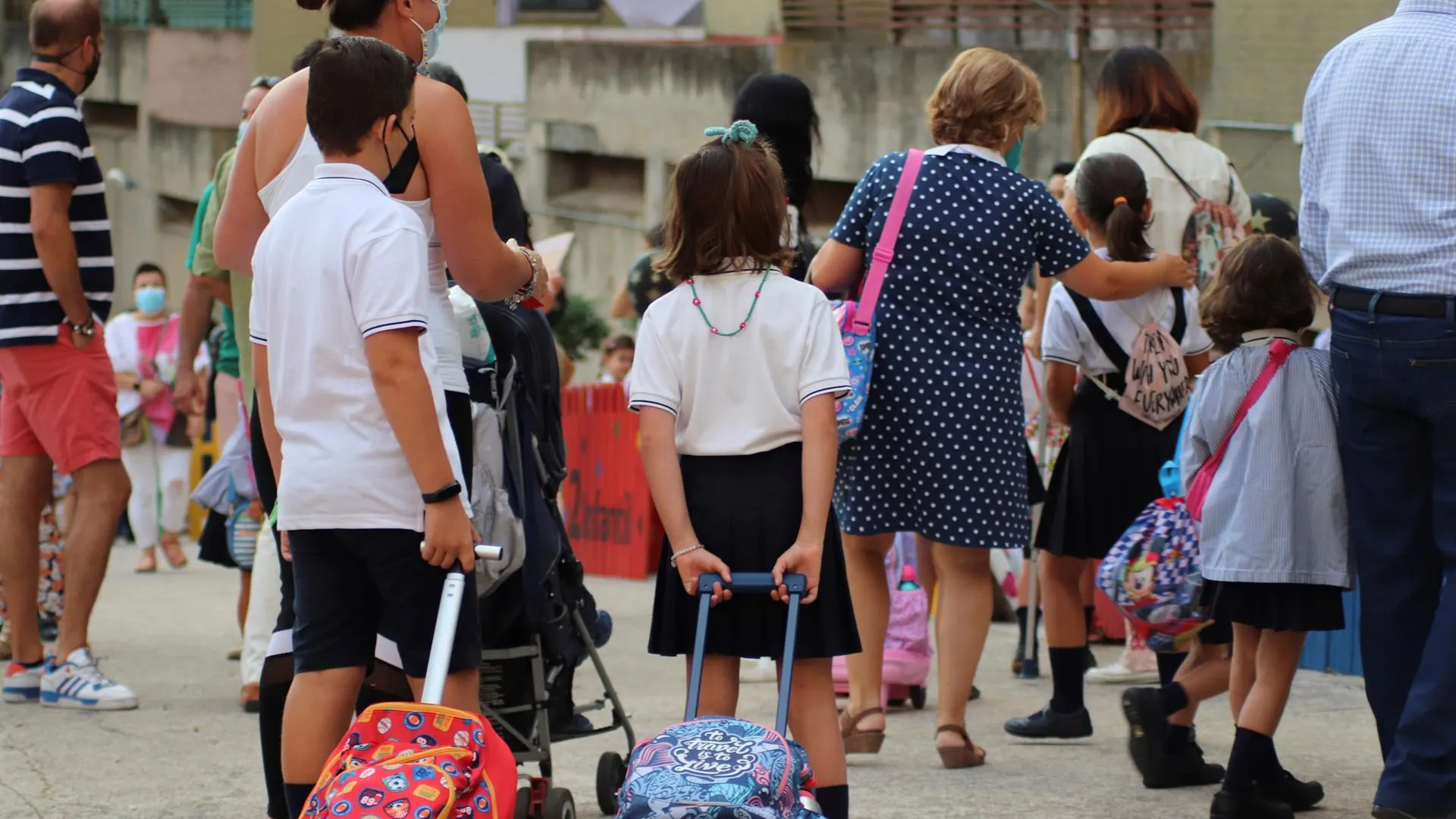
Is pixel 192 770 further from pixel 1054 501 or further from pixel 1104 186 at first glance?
pixel 1104 186

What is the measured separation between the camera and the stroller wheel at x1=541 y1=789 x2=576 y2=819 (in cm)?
459

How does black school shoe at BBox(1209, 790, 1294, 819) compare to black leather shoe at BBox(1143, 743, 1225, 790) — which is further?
black leather shoe at BBox(1143, 743, 1225, 790)

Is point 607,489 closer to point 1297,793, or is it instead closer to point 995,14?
point 1297,793

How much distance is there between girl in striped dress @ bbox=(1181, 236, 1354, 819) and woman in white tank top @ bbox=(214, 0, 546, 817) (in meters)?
1.81

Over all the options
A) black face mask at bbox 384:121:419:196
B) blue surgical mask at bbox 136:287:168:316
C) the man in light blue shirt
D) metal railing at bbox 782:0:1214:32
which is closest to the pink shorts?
black face mask at bbox 384:121:419:196

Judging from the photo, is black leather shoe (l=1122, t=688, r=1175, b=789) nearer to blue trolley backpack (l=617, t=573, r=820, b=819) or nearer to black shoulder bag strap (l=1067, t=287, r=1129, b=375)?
black shoulder bag strap (l=1067, t=287, r=1129, b=375)

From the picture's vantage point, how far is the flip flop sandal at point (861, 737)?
222 inches

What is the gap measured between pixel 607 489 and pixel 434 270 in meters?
7.34

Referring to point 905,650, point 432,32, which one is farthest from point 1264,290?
point 432,32

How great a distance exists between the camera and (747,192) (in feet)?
14.2

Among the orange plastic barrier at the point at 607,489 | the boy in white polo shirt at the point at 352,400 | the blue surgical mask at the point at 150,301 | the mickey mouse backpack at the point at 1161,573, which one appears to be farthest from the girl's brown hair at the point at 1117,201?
the blue surgical mask at the point at 150,301

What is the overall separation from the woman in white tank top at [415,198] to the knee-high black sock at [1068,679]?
2.39 metres

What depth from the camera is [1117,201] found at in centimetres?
599

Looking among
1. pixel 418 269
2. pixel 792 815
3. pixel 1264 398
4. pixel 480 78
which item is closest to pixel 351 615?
pixel 418 269
